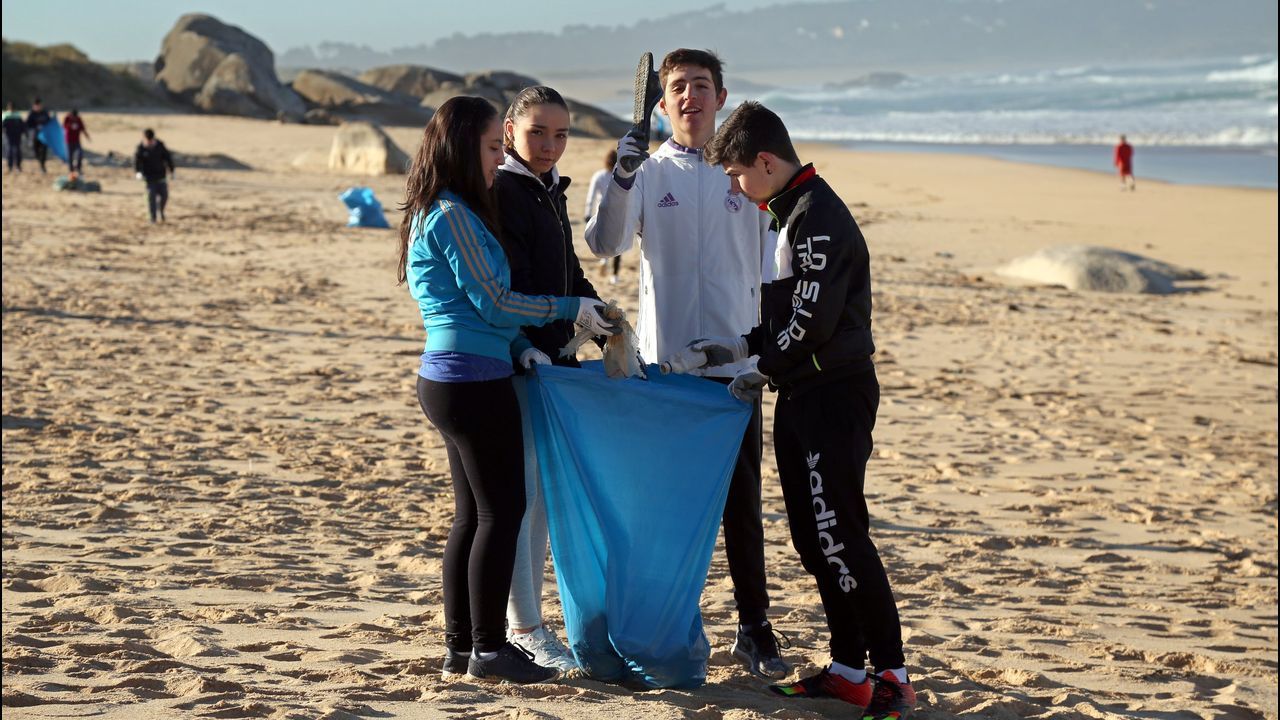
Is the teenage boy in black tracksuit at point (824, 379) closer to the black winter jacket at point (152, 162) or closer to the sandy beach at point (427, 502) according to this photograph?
the sandy beach at point (427, 502)

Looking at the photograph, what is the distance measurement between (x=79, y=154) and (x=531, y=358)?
21390mm

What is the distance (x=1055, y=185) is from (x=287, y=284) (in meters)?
17.9

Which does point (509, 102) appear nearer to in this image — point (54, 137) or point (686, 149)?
point (54, 137)

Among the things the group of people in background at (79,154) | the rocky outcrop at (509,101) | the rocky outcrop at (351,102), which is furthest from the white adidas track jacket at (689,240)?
the rocky outcrop at (351,102)

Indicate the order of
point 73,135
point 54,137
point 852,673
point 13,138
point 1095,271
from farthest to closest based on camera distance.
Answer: point 54,137
point 13,138
point 73,135
point 1095,271
point 852,673

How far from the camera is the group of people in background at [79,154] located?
1625 centimetres

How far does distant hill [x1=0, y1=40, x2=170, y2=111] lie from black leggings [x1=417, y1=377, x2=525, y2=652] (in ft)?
144

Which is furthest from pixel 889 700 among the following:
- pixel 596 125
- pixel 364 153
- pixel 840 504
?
pixel 596 125

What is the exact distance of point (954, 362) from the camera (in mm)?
10141

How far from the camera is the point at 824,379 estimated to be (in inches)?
141

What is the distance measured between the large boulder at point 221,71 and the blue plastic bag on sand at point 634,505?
39.3 metres

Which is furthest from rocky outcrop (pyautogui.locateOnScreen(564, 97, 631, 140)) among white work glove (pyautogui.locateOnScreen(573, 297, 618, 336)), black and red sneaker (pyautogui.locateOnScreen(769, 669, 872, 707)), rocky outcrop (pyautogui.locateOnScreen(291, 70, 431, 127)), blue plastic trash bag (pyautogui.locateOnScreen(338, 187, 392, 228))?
black and red sneaker (pyautogui.locateOnScreen(769, 669, 872, 707))

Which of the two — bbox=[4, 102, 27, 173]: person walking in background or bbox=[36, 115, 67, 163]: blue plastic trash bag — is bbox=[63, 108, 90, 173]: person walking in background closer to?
bbox=[4, 102, 27, 173]: person walking in background

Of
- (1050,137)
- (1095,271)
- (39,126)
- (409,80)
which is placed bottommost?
(1095,271)
